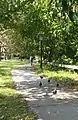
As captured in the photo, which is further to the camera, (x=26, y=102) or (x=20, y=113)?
(x=26, y=102)

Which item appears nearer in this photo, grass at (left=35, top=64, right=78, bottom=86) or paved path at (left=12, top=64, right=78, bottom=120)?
paved path at (left=12, top=64, right=78, bottom=120)

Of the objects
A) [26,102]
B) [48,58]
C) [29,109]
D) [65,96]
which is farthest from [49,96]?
[48,58]

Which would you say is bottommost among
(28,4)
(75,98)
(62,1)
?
(75,98)

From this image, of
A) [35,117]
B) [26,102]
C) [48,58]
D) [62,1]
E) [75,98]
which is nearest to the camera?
[62,1]

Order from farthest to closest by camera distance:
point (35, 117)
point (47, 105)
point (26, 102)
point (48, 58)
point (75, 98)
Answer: point (48, 58) → point (75, 98) → point (26, 102) → point (47, 105) → point (35, 117)

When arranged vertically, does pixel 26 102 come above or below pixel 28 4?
below

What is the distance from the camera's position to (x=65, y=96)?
11492mm

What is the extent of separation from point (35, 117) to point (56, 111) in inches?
36.0

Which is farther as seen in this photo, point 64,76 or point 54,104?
point 64,76

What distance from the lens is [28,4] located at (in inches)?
584

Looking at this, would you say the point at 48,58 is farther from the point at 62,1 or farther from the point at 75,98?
the point at 62,1

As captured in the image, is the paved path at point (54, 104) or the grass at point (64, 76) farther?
the grass at point (64, 76)

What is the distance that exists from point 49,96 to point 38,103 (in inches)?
Result: 61.8

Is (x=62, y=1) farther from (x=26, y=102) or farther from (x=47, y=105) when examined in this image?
(x=26, y=102)
